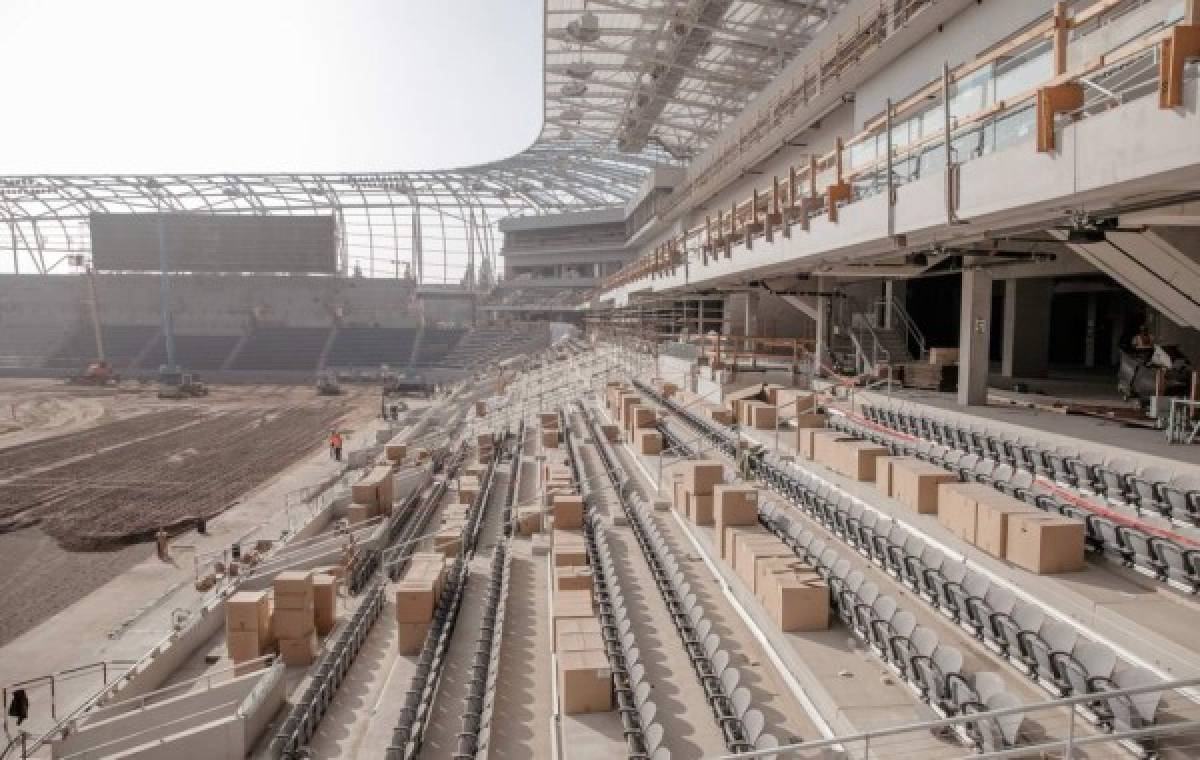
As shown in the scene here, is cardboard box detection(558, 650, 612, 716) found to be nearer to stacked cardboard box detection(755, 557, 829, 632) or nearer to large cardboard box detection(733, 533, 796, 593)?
stacked cardboard box detection(755, 557, 829, 632)

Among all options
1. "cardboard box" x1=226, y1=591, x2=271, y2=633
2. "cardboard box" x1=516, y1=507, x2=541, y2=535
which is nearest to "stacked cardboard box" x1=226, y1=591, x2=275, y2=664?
"cardboard box" x1=226, y1=591, x2=271, y2=633

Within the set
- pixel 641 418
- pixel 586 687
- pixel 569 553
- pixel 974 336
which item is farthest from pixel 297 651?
pixel 974 336

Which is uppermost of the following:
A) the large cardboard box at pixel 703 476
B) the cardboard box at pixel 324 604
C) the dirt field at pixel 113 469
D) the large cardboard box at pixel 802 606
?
the large cardboard box at pixel 703 476

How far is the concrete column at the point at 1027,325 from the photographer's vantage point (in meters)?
16.7

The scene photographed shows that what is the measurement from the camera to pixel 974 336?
12031 mm

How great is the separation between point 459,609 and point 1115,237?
958 cm

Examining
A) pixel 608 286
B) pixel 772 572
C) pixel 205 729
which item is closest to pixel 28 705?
pixel 205 729

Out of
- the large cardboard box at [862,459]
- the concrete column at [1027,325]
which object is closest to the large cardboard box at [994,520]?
the large cardboard box at [862,459]

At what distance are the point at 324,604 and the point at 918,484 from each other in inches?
307

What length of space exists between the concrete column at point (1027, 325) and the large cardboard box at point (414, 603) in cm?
1469

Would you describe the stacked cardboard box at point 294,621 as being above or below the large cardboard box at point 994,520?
below

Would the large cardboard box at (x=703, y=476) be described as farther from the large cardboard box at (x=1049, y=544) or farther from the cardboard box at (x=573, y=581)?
the large cardboard box at (x=1049, y=544)

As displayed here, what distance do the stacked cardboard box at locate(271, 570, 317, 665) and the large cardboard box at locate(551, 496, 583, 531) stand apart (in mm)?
3831

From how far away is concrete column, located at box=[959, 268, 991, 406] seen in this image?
11961 mm
